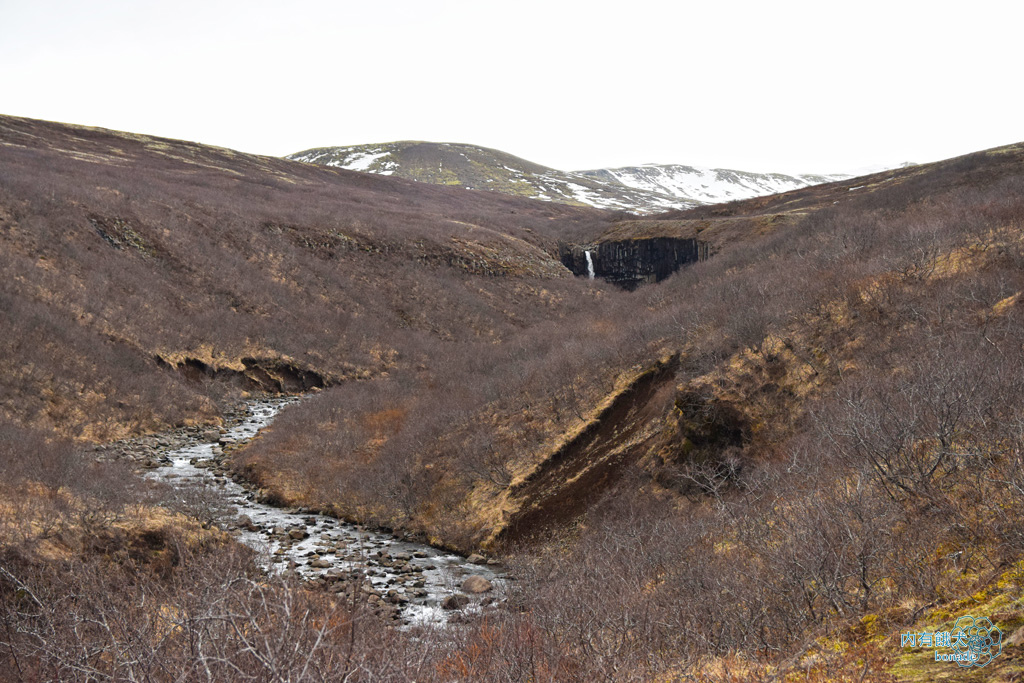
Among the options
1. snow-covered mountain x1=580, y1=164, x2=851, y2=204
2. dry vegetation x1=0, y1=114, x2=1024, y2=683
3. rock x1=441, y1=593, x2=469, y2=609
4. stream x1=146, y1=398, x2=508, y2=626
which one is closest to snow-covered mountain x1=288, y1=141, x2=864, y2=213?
snow-covered mountain x1=580, y1=164, x2=851, y2=204

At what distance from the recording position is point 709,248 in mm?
41438

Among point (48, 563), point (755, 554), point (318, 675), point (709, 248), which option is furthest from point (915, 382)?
point (709, 248)

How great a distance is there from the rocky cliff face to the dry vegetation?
7.02m

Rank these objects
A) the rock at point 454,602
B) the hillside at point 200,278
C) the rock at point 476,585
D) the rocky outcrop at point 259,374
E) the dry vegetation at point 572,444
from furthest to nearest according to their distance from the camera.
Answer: the rocky outcrop at point 259,374 < the hillside at point 200,278 < the rock at point 476,585 < the rock at point 454,602 < the dry vegetation at point 572,444

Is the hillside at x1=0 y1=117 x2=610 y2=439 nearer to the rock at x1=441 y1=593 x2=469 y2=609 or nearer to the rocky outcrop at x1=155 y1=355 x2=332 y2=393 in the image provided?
the rocky outcrop at x1=155 y1=355 x2=332 y2=393

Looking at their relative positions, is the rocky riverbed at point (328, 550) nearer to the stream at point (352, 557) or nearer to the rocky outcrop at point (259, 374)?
the stream at point (352, 557)

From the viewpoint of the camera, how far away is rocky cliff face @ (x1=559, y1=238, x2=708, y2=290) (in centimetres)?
4541

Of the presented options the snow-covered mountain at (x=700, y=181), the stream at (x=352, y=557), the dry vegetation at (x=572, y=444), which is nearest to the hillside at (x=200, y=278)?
the dry vegetation at (x=572, y=444)

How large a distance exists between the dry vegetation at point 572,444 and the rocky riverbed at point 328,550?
0.80 metres

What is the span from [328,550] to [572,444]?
652 cm

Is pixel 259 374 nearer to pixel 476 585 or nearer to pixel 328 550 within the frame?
pixel 328 550

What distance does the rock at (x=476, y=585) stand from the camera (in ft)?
36.3

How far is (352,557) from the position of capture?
1216 cm

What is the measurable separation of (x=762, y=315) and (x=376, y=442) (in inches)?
493
